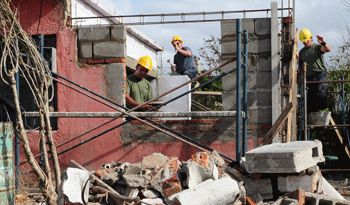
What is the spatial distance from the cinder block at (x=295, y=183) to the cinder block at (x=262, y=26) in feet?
7.73

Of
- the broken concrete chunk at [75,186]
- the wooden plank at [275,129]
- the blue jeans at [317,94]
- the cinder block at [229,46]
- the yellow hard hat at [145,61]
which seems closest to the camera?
the broken concrete chunk at [75,186]

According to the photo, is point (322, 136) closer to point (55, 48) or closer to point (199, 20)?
point (199, 20)

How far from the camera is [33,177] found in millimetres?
6488

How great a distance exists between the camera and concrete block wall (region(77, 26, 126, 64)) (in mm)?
6461

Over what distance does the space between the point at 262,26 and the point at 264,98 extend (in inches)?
41.6

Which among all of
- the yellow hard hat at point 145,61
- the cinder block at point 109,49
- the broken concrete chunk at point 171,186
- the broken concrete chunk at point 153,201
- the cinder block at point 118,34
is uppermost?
the cinder block at point 118,34

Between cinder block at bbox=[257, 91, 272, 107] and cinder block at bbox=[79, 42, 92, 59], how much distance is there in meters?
2.65

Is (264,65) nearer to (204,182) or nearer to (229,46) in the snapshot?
(229,46)

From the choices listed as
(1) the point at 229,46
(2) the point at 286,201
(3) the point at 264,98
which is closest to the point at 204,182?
(2) the point at 286,201

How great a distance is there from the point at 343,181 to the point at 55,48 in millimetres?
5575

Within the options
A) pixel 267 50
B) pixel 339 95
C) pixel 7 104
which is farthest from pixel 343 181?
pixel 7 104

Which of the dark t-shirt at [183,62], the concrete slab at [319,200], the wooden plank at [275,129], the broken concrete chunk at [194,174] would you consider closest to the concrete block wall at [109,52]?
the wooden plank at [275,129]

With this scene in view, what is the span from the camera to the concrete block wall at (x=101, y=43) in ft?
21.2

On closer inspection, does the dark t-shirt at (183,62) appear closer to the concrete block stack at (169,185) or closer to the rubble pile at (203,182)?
the rubble pile at (203,182)
